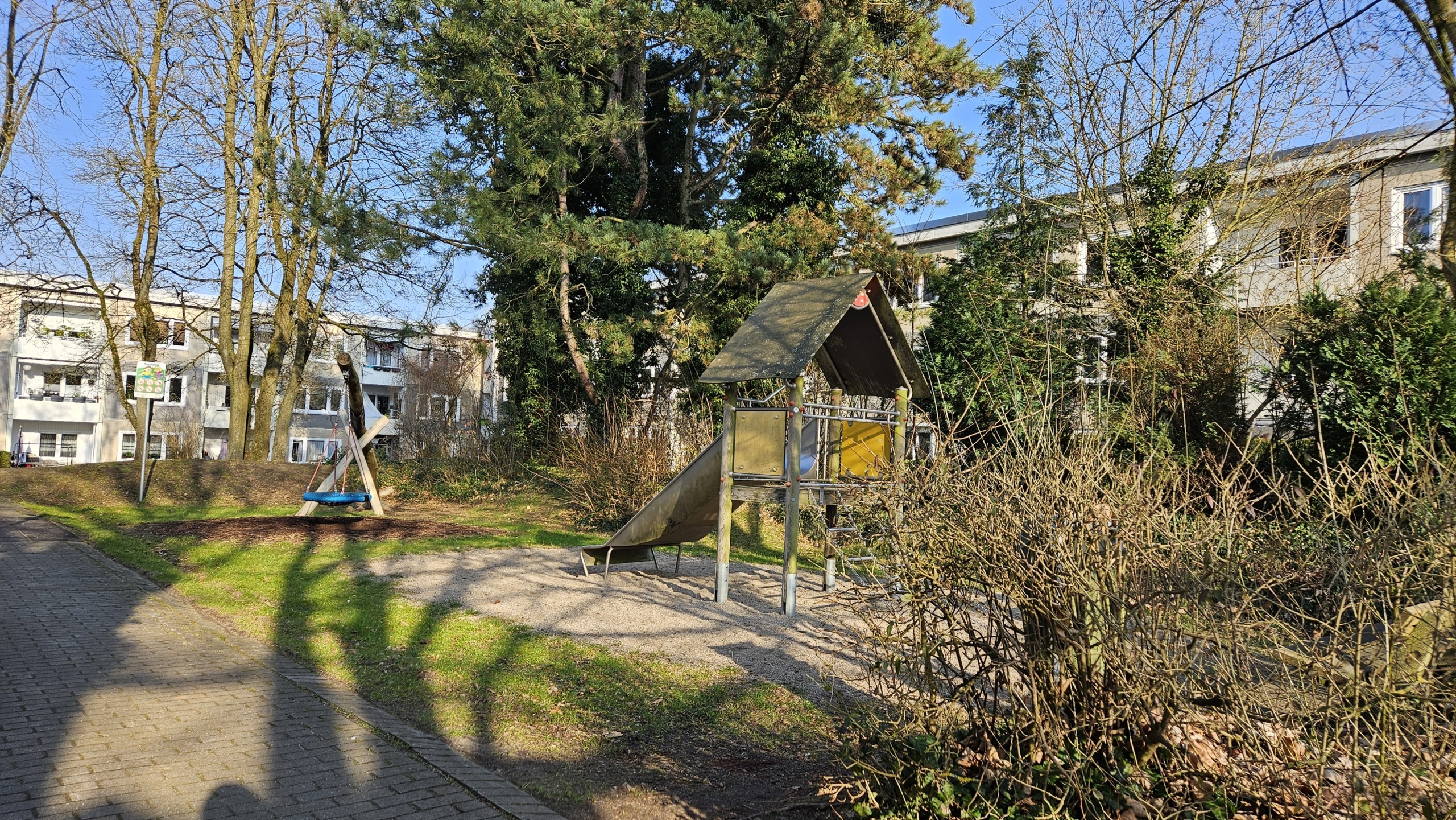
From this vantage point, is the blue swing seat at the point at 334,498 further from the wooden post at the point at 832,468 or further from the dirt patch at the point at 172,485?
the wooden post at the point at 832,468

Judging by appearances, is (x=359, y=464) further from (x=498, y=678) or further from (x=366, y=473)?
(x=498, y=678)

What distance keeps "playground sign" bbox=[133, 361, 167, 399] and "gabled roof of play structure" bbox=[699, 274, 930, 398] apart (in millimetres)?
14127

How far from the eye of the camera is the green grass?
5961mm

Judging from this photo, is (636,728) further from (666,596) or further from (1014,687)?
(666,596)

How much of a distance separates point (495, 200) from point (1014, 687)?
17335mm

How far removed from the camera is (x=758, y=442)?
10219 millimetres

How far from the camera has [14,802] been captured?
4.51 metres

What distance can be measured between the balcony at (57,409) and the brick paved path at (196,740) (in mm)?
53248

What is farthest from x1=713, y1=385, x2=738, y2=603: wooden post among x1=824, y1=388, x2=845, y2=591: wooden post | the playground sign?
the playground sign

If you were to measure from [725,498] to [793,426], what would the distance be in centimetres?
109

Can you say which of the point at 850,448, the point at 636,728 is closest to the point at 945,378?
the point at 850,448

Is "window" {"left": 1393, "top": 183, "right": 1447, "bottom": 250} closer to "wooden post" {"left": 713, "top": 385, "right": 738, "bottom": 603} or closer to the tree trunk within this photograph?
"wooden post" {"left": 713, "top": 385, "right": 738, "bottom": 603}

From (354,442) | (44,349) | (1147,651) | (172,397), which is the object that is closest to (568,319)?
(354,442)

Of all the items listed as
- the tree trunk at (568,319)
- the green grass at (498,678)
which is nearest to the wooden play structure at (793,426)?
the green grass at (498,678)
